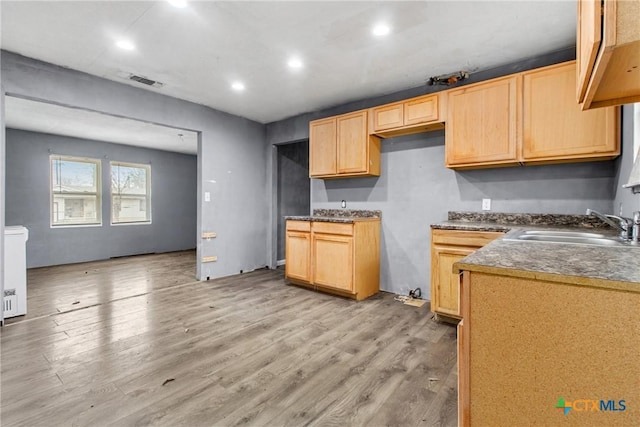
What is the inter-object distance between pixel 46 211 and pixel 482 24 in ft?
23.6

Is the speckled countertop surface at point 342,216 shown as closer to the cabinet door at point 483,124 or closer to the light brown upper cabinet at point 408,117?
the light brown upper cabinet at point 408,117

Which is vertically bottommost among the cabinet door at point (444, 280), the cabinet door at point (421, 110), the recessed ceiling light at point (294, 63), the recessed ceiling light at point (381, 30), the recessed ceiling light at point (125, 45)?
the cabinet door at point (444, 280)

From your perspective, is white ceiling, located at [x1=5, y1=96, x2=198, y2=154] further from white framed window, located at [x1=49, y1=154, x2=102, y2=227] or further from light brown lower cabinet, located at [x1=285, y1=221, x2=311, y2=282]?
light brown lower cabinet, located at [x1=285, y1=221, x2=311, y2=282]

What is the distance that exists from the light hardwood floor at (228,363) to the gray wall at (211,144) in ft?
4.19

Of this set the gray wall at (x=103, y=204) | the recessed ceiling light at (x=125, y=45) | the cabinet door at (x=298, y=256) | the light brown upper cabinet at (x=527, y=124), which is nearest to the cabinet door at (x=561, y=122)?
the light brown upper cabinet at (x=527, y=124)

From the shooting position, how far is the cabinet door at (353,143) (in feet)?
11.7

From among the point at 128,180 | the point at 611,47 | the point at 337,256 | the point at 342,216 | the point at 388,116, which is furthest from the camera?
the point at 128,180

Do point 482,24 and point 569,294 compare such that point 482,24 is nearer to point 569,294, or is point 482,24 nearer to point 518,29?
point 518,29

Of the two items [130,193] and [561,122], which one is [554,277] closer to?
[561,122]

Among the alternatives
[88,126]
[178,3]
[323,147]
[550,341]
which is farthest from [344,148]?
[88,126]

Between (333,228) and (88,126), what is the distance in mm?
4604

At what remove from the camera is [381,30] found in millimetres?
2359

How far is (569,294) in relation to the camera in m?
0.81

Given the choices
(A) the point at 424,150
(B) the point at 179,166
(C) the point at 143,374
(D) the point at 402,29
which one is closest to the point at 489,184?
(A) the point at 424,150
